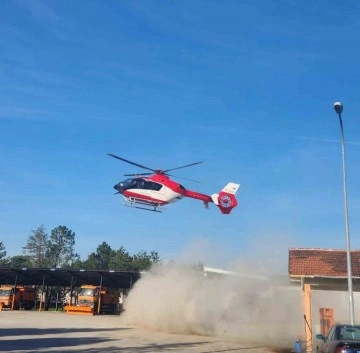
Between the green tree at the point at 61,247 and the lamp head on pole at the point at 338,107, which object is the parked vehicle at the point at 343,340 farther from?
the green tree at the point at 61,247

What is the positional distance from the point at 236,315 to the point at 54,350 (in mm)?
16812

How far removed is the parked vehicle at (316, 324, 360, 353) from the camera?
11.0 meters

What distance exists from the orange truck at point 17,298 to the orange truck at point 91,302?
8.34 m

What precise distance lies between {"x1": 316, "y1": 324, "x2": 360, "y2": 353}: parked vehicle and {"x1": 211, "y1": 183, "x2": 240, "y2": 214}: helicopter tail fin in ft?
57.6

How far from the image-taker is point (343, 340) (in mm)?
11781

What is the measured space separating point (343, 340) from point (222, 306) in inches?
842

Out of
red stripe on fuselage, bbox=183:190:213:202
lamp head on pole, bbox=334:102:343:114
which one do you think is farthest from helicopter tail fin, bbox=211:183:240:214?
lamp head on pole, bbox=334:102:343:114

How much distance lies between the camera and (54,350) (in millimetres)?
18203

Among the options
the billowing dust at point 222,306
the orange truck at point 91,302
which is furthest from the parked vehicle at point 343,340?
the orange truck at point 91,302

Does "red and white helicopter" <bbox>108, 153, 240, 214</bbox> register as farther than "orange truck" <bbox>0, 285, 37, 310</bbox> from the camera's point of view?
No

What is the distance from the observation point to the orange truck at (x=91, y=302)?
49.4m

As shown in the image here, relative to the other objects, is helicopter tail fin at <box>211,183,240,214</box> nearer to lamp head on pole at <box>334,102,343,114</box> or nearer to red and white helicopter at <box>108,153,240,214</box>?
red and white helicopter at <box>108,153,240,214</box>

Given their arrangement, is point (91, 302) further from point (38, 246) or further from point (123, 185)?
point (38, 246)

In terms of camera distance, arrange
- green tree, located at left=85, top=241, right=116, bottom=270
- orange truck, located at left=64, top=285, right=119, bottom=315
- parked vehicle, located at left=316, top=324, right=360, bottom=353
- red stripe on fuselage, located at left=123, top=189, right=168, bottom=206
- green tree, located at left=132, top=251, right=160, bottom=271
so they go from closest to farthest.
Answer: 1. parked vehicle, located at left=316, top=324, right=360, bottom=353
2. red stripe on fuselage, located at left=123, top=189, right=168, bottom=206
3. orange truck, located at left=64, top=285, right=119, bottom=315
4. green tree, located at left=132, top=251, right=160, bottom=271
5. green tree, located at left=85, top=241, right=116, bottom=270
